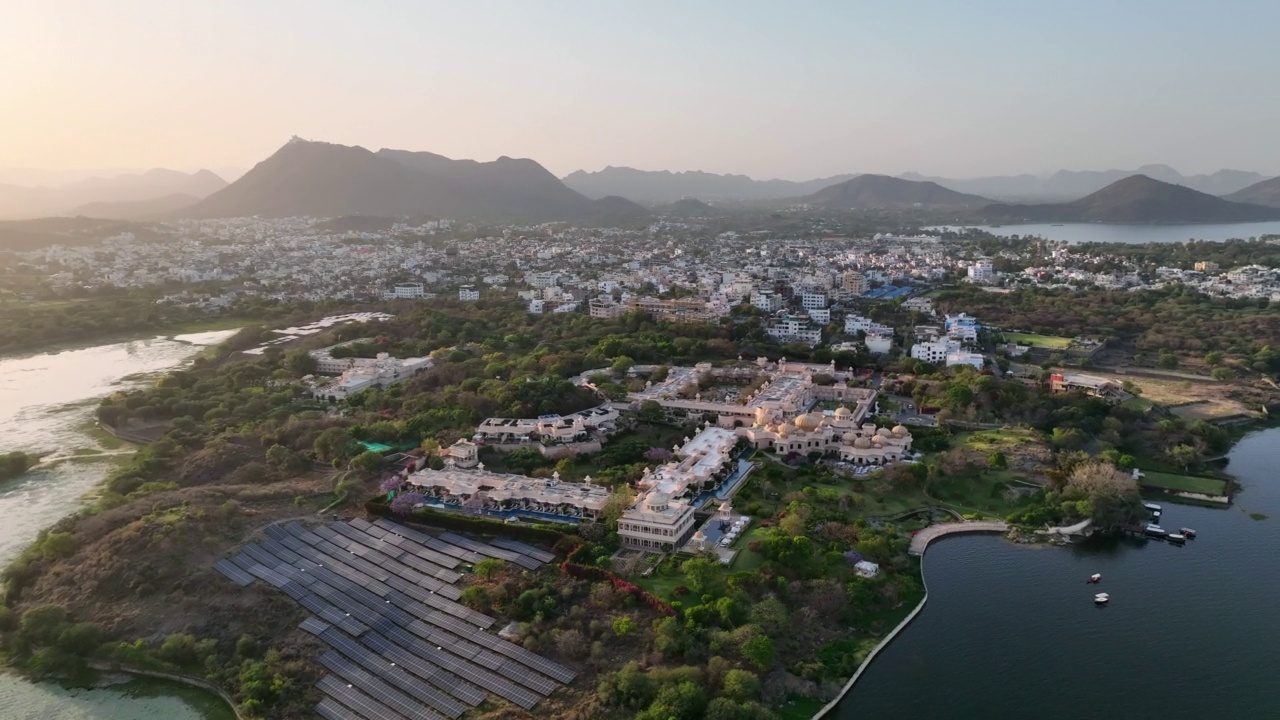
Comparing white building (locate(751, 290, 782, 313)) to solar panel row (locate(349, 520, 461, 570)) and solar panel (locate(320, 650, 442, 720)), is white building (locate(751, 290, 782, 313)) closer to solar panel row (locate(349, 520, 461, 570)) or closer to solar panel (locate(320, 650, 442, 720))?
solar panel row (locate(349, 520, 461, 570))

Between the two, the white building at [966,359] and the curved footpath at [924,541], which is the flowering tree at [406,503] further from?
the white building at [966,359]

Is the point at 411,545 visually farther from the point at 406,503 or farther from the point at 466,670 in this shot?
the point at 466,670

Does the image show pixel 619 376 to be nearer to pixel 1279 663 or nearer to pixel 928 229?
pixel 1279 663

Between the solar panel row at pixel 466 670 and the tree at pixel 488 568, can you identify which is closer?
the solar panel row at pixel 466 670

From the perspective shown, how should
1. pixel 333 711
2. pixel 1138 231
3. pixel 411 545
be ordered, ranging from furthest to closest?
pixel 1138 231 → pixel 411 545 → pixel 333 711

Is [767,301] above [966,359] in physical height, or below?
above

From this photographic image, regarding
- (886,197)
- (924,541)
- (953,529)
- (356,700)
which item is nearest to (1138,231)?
(886,197)

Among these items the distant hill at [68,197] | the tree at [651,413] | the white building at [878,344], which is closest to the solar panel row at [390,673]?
the tree at [651,413]
